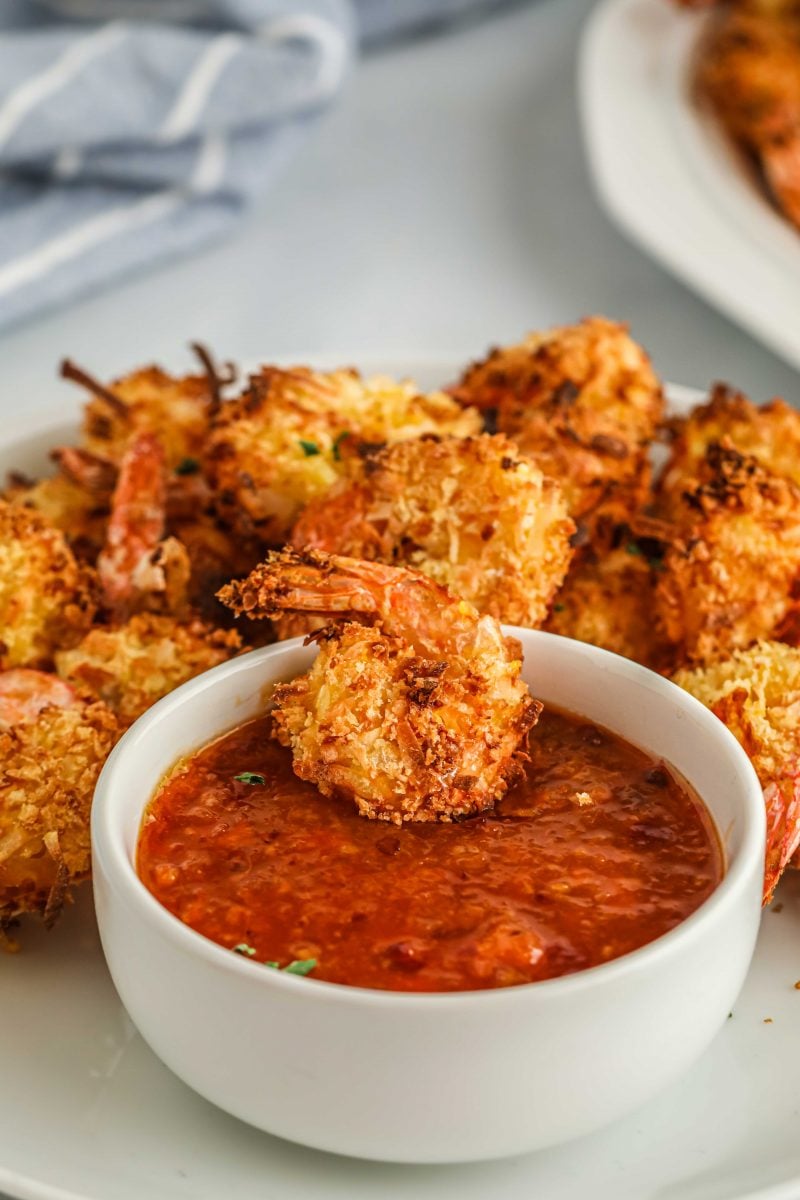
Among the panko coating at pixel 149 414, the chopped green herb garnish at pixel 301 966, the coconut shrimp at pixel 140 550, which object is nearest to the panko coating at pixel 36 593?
the coconut shrimp at pixel 140 550

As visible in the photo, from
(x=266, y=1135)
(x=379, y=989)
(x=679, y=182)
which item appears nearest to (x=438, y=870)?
(x=379, y=989)

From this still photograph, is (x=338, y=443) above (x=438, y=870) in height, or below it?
above

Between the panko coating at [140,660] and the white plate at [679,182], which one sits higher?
the white plate at [679,182]

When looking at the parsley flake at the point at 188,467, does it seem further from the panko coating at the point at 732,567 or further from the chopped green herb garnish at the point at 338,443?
the panko coating at the point at 732,567

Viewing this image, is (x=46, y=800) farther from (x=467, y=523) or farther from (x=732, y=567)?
(x=732, y=567)

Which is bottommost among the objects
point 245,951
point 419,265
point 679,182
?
point 419,265

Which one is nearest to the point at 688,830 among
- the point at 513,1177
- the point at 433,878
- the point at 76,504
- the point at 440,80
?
the point at 433,878
